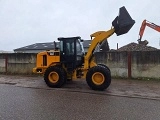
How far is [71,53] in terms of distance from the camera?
502 inches

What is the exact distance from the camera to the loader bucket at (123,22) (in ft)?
38.7

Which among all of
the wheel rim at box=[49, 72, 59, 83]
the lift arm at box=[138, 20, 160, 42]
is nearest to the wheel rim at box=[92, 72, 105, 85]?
the wheel rim at box=[49, 72, 59, 83]

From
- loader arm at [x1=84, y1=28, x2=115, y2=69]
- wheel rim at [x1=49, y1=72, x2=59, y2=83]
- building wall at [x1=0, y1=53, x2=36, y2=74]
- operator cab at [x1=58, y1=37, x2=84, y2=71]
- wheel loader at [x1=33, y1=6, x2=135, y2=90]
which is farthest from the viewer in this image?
building wall at [x1=0, y1=53, x2=36, y2=74]

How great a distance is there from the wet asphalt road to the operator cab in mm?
2496

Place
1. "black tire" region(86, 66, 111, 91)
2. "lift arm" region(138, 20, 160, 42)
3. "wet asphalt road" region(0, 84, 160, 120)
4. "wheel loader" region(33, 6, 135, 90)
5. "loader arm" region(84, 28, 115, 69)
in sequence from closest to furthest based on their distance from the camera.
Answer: "wet asphalt road" region(0, 84, 160, 120), "black tire" region(86, 66, 111, 91), "wheel loader" region(33, 6, 135, 90), "loader arm" region(84, 28, 115, 69), "lift arm" region(138, 20, 160, 42)

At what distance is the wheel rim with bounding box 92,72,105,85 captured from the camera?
11547mm

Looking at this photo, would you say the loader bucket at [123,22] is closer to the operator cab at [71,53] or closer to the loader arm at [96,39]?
the loader arm at [96,39]

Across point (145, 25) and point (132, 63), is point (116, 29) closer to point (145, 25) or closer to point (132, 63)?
point (132, 63)

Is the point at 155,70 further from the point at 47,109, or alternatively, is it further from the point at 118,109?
the point at 47,109

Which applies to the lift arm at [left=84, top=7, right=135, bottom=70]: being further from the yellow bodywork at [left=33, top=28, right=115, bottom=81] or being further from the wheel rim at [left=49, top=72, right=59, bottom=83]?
the wheel rim at [left=49, top=72, right=59, bottom=83]

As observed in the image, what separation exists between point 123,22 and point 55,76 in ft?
13.6

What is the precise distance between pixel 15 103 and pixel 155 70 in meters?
9.61

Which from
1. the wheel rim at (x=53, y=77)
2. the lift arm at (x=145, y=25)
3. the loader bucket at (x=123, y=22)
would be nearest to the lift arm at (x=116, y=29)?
the loader bucket at (x=123, y=22)

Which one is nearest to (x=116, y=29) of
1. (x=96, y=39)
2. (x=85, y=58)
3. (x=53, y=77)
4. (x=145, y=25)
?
(x=96, y=39)
